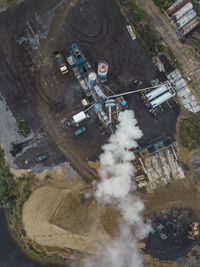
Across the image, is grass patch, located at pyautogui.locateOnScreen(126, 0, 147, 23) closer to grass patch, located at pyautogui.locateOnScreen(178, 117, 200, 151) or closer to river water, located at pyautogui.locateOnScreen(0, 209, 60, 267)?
grass patch, located at pyautogui.locateOnScreen(178, 117, 200, 151)

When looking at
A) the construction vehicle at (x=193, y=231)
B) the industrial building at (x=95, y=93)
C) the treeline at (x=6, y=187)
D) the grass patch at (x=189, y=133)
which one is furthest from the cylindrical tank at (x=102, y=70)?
the construction vehicle at (x=193, y=231)

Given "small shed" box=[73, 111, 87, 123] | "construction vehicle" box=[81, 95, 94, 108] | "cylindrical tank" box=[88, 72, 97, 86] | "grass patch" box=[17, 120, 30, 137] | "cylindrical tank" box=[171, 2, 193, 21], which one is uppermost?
"cylindrical tank" box=[171, 2, 193, 21]

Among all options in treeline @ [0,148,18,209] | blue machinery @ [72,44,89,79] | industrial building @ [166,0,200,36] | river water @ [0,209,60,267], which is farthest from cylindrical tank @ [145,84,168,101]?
river water @ [0,209,60,267]

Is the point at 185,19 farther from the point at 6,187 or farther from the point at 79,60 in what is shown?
the point at 6,187

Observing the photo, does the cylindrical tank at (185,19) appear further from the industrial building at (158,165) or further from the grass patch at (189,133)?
the industrial building at (158,165)

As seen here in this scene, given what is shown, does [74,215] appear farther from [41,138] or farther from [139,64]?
[139,64]

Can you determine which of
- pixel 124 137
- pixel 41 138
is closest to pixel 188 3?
pixel 124 137
